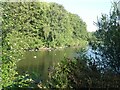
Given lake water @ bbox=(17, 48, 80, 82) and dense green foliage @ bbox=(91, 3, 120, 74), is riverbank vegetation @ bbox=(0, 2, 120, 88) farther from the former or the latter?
lake water @ bbox=(17, 48, 80, 82)

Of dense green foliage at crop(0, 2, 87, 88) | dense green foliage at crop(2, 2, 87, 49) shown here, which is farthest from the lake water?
dense green foliage at crop(2, 2, 87, 49)

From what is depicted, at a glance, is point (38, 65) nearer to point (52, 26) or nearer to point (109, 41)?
point (109, 41)

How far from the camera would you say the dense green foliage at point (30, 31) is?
6.96m

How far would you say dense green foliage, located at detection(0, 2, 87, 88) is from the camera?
22.8 ft

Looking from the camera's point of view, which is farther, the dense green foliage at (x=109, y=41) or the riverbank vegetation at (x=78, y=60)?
the dense green foliage at (x=109, y=41)

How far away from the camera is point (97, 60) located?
8430 millimetres

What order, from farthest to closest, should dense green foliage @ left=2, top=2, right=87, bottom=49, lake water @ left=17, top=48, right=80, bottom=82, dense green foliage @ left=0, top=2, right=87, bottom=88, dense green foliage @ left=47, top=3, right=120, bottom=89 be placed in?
dense green foliage @ left=2, top=2, right=87, bottom=49, lake water @ left=17, top=48, right=80, bottom=82, dense green foliage @ left=47, top=3, right=120, bottom=89, dense green foliage @ left=0, top=2, right=87, bottom=88

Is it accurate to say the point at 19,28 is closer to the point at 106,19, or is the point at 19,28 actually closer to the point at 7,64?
the point at 7,64

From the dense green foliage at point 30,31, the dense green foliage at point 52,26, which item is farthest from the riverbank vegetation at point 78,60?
the dense green foliage at point 52,26

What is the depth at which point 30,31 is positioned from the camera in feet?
86.3

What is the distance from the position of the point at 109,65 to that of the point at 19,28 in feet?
8.51

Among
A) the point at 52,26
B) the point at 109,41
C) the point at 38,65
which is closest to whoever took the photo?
the point at 109,41

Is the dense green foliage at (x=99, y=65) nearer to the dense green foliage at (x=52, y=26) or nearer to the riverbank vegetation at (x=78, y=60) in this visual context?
the riverbank vegetation at (x=78, y=60)

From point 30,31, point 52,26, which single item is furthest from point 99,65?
point 52,26
